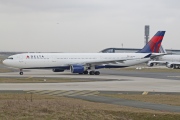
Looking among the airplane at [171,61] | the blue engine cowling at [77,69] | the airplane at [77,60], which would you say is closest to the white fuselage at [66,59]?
the airplane at [77,60]

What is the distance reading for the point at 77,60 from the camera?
6756cm

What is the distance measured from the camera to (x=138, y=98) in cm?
2906

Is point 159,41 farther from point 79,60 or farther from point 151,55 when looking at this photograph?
point 79,60

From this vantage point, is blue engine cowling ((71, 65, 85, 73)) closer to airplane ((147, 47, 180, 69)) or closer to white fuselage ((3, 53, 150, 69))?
white fuselage ((3, 53, 150, 69))

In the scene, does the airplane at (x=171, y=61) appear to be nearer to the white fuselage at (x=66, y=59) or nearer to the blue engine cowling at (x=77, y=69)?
the white fuselage at (x=66, y=59)

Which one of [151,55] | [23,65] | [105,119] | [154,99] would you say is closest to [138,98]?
[154,99]

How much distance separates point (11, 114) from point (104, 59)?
5138 centimetres

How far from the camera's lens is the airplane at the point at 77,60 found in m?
63.9

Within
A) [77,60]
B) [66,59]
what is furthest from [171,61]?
[66,59]

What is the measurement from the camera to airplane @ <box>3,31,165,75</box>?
210 feet

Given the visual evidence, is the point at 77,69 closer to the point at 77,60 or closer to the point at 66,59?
the point at 66,59

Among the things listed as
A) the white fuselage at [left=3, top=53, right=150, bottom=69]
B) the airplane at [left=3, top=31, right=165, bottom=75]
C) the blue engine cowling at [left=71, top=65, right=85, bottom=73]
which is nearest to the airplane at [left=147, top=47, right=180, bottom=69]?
the airplane at [left=3, top=31, right=165, bottom=75]

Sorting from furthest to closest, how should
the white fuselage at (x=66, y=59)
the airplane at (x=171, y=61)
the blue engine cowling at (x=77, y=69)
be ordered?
the airplane at (x=171, y=61) < the blue engine cowling at (x=77, y=69) < the white fuselage at (x=66, y=59)

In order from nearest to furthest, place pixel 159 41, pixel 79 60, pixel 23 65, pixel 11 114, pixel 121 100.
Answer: pixel 11 114 < pixel 121 100 < pixel 23 65 < pixel 79 60 < pixel 159 41
